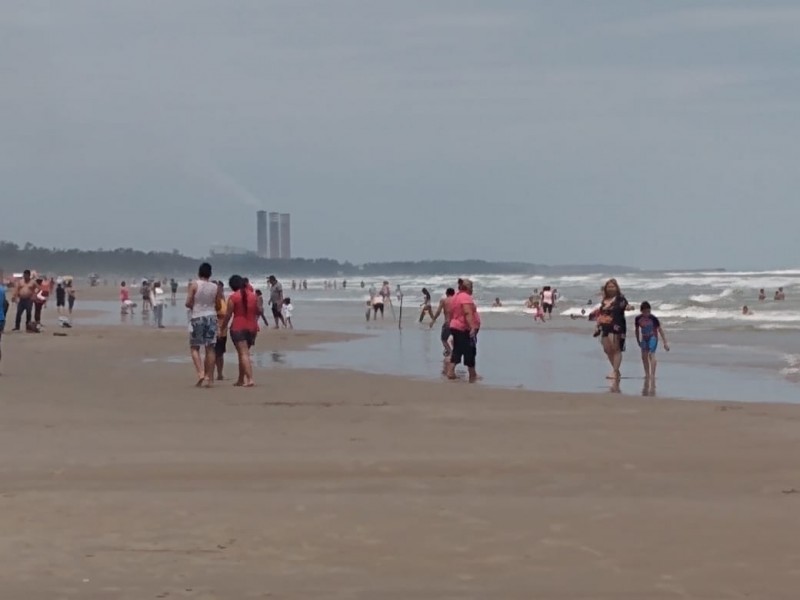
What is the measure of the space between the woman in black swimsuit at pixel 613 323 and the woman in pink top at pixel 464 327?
1770mm

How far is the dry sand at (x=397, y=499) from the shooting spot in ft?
19.6

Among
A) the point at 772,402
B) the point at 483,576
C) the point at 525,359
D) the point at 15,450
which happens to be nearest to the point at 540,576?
the point at 483,576

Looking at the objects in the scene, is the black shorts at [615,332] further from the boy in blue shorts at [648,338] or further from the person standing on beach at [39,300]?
the person standing on beach at [39,300]

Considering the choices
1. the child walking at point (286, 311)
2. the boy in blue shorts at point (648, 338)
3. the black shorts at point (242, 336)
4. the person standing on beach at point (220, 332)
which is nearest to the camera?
the black shorts at point (242, 336)

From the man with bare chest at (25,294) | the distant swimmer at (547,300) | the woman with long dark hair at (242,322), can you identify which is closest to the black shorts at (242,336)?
the woman with long dark hair at (242,322)

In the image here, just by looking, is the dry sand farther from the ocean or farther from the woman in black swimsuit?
the ocean

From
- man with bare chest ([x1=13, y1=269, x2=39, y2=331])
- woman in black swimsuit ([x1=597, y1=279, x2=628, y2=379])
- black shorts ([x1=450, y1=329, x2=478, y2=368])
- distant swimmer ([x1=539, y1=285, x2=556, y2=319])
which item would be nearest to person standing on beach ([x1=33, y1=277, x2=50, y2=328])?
man with bare chest ([x1=13, y1=269, x2=39, y2=331])

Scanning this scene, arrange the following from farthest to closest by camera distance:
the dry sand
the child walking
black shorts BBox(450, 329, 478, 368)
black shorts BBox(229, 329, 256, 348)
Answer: the child walking < black shorts BBox(450, 329, 478, 368) < black shorts BBox(229, 329, 256, 348) < the dry sand

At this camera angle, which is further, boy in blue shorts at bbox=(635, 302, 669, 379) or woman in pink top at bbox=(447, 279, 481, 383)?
woman in pink top at bbox=(447, 279, 481, 383)

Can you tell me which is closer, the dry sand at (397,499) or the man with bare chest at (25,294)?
the dry sand at (397,499)

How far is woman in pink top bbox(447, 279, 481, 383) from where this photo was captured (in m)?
17.7

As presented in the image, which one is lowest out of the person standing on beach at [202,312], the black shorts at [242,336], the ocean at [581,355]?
the ocean at [581,355]

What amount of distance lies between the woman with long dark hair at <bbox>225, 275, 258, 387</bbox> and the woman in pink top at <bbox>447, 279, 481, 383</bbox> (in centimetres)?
307

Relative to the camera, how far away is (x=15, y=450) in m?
9.83
